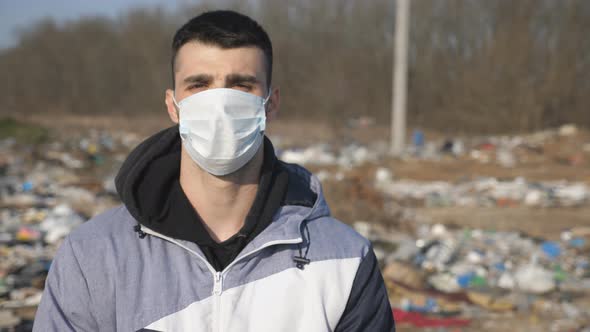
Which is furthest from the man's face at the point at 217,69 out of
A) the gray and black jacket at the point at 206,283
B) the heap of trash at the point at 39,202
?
the heap of trash at the point at 39,202

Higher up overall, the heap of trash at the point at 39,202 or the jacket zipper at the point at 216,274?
the jacket zipper at the point at 216,274

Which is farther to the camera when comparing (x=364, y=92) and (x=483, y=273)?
(x=364, y=92)

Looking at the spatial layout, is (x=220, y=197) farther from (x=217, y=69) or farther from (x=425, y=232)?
(x=425, y=232)

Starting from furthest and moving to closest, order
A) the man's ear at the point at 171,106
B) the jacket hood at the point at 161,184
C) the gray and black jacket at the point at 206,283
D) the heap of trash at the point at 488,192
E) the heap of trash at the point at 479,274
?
the heap of trash at the point at 488,192 → the heap of trash at the point at 479,274 → the man's ear at the point at 171,106 → the jacket hood at the point at 161,184 → the gray and black jacket at the point at 206,283

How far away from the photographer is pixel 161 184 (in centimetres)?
211

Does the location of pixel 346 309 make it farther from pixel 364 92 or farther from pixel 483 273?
pixel 364 92

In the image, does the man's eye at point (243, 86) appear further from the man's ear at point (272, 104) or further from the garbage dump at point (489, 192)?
the garbage dump at point (489, 192)

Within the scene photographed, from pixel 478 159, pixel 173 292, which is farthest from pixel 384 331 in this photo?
pixel 478 159

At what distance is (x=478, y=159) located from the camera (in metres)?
13.7

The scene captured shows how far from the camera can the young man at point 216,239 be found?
190 centimetres

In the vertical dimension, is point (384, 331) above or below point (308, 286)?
below

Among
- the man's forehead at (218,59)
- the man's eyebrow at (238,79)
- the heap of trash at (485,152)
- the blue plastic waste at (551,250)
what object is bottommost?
the heap of trash at (485,152)

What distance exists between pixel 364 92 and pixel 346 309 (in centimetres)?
2175

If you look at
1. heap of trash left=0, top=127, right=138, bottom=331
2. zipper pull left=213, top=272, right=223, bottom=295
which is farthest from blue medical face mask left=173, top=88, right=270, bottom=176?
heap of trash left=0, top=127, right=138, bottom=331
